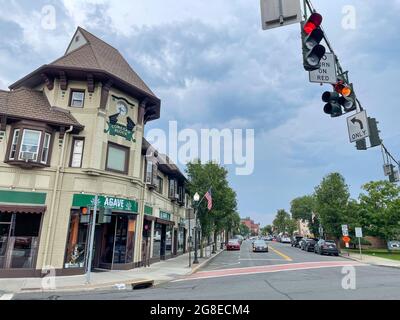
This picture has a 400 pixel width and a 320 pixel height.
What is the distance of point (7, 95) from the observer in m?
16.1

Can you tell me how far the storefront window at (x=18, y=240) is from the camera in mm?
14109

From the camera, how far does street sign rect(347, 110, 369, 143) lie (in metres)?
7.22

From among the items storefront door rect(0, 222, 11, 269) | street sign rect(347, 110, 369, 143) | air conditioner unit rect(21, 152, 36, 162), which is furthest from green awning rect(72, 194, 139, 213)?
street sign rect(347, 110, 369, 143)

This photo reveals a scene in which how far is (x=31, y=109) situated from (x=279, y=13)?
48.4 feet

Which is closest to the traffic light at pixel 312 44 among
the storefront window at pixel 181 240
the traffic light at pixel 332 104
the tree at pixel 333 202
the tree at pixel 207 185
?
the traffic light at pixel 332 104

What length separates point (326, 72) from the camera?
6.30m

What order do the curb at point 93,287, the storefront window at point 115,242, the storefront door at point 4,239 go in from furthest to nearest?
the storefront window at point 115,242
the storefront door at point 4,239
the curb at point 93,287

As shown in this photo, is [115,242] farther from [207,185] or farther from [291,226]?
[291,226]

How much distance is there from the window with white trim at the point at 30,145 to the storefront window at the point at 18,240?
2884 millimetres

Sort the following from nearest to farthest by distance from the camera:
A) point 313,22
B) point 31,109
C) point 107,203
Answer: point 313,22
point 31,109
point 107,203

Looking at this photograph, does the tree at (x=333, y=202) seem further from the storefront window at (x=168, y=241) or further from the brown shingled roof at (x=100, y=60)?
the brown shingled roof at (x=100, y=60)

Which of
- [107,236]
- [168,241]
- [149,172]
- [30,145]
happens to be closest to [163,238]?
[168,241]
